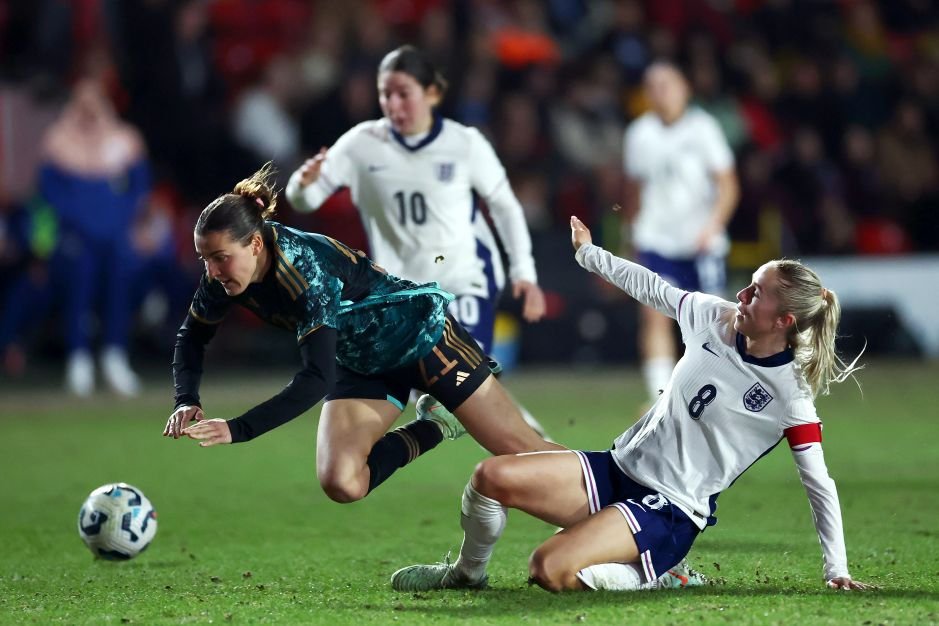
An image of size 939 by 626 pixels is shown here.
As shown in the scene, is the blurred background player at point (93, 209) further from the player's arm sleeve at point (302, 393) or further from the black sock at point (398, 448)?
the player's arm sleeve at point (302, 393)

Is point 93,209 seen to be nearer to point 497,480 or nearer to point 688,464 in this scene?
point 497,480

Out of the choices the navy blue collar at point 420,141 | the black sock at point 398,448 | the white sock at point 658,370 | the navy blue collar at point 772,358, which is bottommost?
the black sock at point 398,448

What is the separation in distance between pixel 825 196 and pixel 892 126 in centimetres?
156

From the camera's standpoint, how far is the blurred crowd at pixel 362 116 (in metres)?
14.1

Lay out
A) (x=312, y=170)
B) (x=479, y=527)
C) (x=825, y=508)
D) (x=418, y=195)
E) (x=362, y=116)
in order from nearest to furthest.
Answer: (x=825, y=508), (x=479, y=527), (x=312, y=170), (x=418, y=195), (x=362, y=116)

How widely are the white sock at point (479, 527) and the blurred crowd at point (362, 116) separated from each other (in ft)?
28.4

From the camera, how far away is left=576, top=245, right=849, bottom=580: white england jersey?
498cm

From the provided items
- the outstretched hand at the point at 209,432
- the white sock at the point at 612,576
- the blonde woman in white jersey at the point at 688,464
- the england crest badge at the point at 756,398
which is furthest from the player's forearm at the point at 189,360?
the england crest badge at the point at 756,398

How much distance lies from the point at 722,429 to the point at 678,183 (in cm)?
583

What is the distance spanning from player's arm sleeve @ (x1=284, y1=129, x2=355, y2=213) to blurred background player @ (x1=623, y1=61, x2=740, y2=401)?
12.3 feet

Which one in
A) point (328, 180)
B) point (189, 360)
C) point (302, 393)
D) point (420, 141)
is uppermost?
point (420, 141)

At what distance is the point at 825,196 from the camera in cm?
1588

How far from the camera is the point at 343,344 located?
5.68 m

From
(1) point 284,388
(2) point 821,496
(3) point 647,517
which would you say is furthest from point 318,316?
(2) point 821,496
